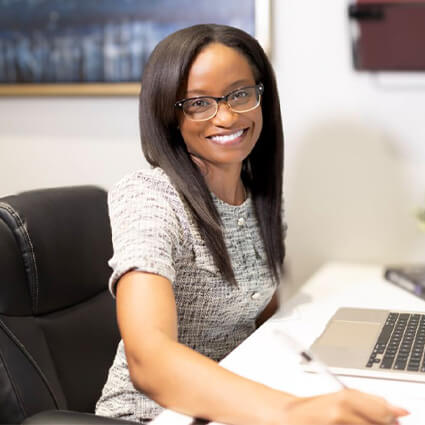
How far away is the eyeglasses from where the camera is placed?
1.16m

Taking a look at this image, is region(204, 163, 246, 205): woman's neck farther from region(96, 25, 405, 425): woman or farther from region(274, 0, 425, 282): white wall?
region(274, 0, 425, 282): white wall

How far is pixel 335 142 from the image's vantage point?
1733 millimetres

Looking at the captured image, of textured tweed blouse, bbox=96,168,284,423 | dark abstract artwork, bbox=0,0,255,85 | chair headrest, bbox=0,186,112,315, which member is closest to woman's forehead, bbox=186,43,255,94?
textured tweed blouse, bbox=96,168,284,423

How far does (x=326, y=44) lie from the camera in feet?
5.55

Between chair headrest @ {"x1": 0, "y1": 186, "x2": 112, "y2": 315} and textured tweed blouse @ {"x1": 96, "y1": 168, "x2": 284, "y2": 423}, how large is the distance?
16 centimetres

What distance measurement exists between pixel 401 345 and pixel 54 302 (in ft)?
1.95

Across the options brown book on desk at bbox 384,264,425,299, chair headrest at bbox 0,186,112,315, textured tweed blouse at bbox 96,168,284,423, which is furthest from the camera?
brown book on desk at bbox 384,264,425,299

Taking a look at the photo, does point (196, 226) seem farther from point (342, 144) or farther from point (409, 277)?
point (342, 144)

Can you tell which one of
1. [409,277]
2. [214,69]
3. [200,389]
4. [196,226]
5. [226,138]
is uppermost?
[214,69]

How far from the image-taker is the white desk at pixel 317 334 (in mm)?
924

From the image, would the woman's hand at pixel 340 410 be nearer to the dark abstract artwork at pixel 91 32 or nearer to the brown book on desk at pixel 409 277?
the brown book on desk at pixel 409 277

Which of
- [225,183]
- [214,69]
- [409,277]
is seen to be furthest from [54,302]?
[409,277]

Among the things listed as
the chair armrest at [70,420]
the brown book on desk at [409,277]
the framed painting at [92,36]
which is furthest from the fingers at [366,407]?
the framed painting at [92,36]

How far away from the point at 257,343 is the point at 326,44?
88cm
